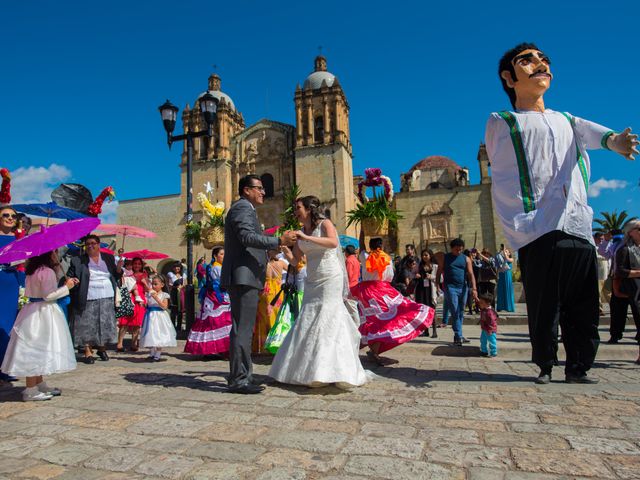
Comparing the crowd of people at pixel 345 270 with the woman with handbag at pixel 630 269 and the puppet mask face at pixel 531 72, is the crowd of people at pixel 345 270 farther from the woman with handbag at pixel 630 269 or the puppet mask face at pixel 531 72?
the woman with handbag at pixel 630 269

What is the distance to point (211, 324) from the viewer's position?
6.62 metres

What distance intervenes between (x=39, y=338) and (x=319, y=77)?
1480 inches


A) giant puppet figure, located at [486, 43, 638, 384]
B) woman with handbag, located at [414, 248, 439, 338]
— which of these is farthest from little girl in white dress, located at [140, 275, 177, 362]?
woman with handbag, located at [414, 248, 439, 338]

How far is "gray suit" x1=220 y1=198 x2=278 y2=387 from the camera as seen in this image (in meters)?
4.05

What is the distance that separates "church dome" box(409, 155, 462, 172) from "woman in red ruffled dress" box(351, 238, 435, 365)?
121 ft

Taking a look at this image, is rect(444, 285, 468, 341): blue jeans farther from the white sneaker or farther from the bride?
the white sneaker

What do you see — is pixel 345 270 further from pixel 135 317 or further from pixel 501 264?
pixel 501 264

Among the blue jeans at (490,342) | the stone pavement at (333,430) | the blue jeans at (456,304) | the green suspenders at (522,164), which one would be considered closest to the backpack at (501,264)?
the blue jeans at (456,304)

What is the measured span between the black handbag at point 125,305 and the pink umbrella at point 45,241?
4.41 metres

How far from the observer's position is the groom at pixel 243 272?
13.3 ft

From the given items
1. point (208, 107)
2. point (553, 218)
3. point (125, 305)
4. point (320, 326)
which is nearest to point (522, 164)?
point (553, 218)

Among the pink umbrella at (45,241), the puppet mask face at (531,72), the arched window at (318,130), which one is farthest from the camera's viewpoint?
the arched window at (318,130)

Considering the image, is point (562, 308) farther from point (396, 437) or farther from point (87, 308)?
point (87, 308)

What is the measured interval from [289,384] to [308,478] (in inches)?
88.9
